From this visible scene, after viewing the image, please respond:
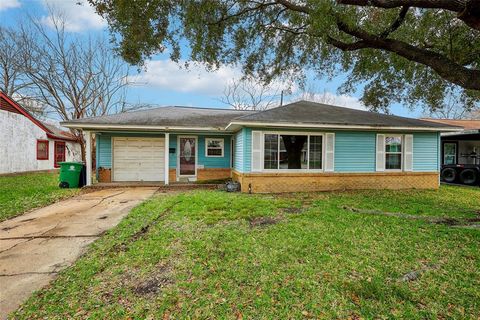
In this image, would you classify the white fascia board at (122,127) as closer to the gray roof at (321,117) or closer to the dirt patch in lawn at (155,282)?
the gray roof at (321,117)

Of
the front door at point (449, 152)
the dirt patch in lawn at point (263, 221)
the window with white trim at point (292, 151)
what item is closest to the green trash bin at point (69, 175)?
the window with white trim at point (292, 151)

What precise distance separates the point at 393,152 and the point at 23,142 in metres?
21.1

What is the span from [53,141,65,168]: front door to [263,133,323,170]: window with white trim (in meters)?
18.2

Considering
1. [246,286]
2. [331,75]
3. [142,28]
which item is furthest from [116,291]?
[331,75]

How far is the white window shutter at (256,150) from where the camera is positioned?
30.6ft

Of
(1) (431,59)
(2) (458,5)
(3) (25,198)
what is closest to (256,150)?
(1) (431,59)

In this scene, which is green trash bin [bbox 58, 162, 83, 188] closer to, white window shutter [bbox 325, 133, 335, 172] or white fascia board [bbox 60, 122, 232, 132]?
white fascia board [bbox 60, 122, 232, 132]

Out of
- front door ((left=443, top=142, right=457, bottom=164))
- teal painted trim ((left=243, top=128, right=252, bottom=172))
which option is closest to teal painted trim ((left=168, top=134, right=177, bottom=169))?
teal painted trim ((left=243, top=128, right=252, bottom=172))

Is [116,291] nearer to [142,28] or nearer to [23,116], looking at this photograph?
[142,28]

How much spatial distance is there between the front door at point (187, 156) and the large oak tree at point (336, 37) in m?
3.98

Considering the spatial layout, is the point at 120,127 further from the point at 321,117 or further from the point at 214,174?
the point at 321,117

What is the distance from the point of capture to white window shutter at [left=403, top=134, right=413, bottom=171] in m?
10.7

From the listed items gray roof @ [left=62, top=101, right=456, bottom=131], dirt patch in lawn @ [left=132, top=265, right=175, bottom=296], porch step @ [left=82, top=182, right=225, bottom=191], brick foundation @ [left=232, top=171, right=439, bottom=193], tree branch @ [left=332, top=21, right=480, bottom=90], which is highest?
tree branch @ [left=332, top=21, right=480, bottom=90]

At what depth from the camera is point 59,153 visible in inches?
797
